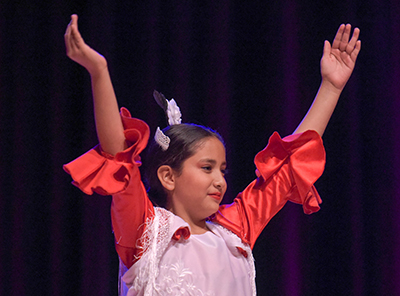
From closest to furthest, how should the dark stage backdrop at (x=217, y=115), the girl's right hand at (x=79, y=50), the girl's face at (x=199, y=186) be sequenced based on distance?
the girl's right hand at (x=79, y=50) → the girl's face at (x=199, y=186) → the dark stage backdrop at (x=217, y=115)

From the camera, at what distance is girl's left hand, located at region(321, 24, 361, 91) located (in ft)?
4.37

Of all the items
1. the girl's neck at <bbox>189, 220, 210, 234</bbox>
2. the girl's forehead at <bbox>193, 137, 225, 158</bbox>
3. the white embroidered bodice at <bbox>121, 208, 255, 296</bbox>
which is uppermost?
the girl's forehead at <bbox>193, 137, 225, 158</bbox>

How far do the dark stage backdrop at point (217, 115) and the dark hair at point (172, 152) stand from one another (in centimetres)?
62

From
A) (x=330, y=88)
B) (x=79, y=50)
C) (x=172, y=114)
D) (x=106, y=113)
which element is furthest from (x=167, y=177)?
(x=330, y=88)

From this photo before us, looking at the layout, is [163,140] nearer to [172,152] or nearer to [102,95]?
[172,152]

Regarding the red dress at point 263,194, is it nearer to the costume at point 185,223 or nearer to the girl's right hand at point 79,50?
the costume at point 185,223

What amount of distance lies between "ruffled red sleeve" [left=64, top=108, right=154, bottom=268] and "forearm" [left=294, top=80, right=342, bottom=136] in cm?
51

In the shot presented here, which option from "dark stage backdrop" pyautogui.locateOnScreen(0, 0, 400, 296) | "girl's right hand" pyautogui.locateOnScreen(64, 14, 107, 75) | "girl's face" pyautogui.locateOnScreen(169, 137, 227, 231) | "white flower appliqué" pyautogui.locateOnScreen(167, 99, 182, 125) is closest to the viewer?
"girl's right hand" pyautogui.locateOnScreen(64, 14, 107, 75)

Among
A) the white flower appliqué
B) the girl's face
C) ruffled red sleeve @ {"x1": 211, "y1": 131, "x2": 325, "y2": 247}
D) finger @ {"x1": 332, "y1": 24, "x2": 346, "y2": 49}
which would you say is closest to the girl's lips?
the girl's face

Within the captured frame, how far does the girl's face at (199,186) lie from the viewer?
1167 millimetres

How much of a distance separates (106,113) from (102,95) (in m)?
0.04

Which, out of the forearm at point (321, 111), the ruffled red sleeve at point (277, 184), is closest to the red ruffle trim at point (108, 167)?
the ruffled red sleeve at point (277, 184)

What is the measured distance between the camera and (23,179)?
5.98 feet

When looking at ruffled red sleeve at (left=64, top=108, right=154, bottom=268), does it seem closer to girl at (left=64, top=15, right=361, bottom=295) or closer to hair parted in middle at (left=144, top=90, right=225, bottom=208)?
girl at (left=64, top=15, right=361, bottom=295)
